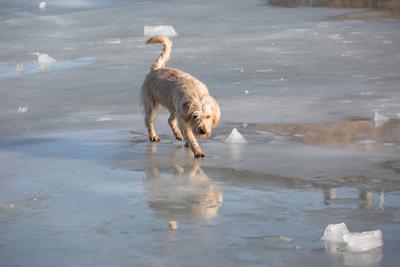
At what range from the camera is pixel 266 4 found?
24.1 metres

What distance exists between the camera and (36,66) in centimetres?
1592

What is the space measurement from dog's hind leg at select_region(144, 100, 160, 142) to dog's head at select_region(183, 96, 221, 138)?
3.62 ft

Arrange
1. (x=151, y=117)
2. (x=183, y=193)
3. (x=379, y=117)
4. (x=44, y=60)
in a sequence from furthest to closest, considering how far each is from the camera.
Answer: (x=44, y=60) → (x=379, y=117) → (x=151, y=117) → (x=183, y=193)

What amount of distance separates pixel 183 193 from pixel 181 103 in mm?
1586

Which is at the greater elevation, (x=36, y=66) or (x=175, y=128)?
(x=175, y=128)

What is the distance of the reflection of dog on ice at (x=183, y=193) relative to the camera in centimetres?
728

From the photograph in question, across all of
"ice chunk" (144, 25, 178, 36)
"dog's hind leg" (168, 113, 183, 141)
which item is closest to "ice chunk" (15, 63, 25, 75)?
"ice chunk" (144, 25, 178, 36)

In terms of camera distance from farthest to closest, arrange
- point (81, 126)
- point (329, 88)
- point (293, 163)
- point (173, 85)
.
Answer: point (329, 88) < point (81, 126) < point (173, 85) < point (293, 163)

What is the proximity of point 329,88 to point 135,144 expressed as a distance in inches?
147

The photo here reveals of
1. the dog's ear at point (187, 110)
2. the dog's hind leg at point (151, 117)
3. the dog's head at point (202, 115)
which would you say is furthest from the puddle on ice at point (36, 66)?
the dog's head at point (202, 115)

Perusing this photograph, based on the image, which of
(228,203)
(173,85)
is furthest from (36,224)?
(173,85)

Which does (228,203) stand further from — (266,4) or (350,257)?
(266,4)

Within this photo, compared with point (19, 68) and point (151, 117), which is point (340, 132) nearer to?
point (151, 117)

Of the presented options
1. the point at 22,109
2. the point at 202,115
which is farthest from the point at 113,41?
the point at 202,115
